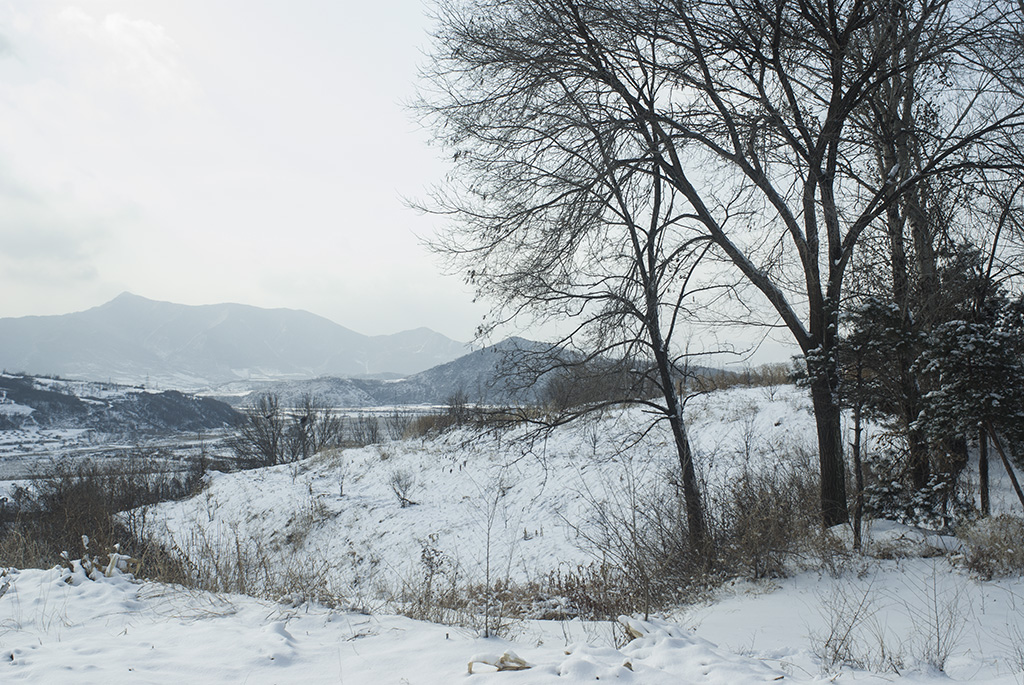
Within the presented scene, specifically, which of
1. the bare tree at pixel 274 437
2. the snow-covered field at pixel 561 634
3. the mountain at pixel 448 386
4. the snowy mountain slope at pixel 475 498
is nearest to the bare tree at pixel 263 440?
the bare tree at pixel 274 437

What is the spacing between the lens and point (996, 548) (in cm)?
566

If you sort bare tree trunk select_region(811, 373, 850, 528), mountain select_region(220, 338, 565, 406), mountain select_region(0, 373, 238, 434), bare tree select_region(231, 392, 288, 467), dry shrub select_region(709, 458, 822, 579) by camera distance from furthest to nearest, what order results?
1. mountain select_region(0, 373, 238, 434)
2. bare tree select_region(231, 392, 288, 467)
3. mountain select_region(220, 338, 565, 406)
4. bare tree trunk select_region(811, 373, 850, 528)
5. dry shrub select_region(709, 458, 822, 579)

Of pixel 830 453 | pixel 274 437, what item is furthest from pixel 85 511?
pixel 274 437

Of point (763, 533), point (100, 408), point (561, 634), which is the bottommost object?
point (100, 408)

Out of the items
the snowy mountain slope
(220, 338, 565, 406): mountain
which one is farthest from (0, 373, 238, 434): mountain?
the snowy mountain slope

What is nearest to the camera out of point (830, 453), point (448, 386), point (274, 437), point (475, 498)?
point (830, 453)

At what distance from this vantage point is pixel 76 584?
5.24 metres

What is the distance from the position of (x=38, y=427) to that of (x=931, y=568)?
455 feet

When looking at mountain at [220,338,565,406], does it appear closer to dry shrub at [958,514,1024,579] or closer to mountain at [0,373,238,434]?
dry shrub at [958,514,1024,579]

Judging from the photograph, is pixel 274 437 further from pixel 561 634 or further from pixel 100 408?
pixel 100 408

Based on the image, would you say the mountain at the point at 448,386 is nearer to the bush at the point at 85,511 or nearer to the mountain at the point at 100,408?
the bush at the point at 85,511

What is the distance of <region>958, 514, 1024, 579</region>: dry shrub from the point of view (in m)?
5.54

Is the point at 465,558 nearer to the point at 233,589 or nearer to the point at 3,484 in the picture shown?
the point at 233,589

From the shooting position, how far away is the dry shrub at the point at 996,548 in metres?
5.54
